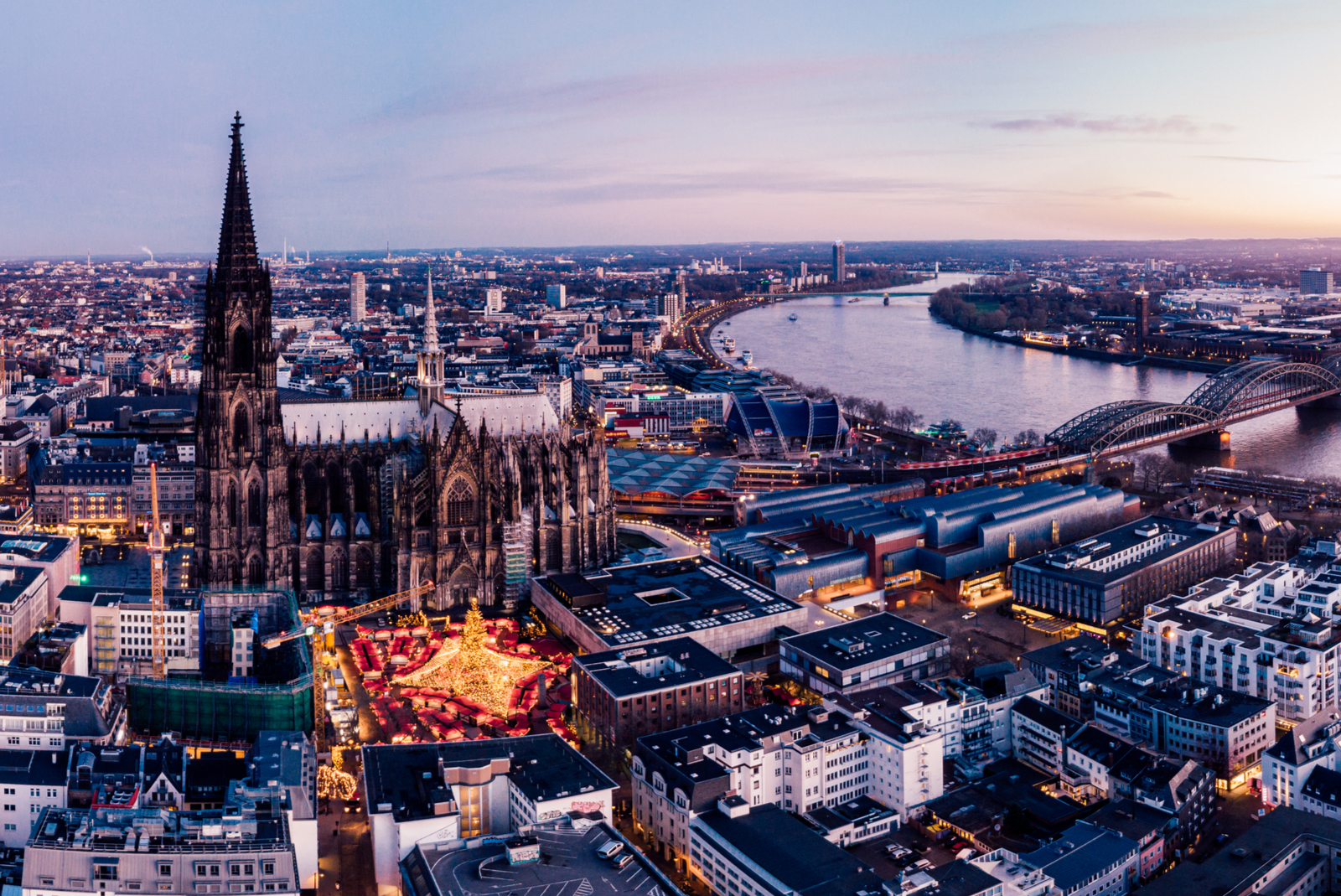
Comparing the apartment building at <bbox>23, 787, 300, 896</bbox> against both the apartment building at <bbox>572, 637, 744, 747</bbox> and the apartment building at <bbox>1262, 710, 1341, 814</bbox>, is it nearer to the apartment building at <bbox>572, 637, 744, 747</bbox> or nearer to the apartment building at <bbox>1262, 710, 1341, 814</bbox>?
the apartment building at <bbox>572, 637, 744, 747</bbox>

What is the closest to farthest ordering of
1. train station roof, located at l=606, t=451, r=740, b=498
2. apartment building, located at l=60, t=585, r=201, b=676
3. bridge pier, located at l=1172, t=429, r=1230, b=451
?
1. apartment building, located at l=60, t=585, r=201, b=676
2. train station roof, located at l=606, t=451, r=740, b=498
3. bridge pier, located at l=1172, t=429, r=1230, b=451

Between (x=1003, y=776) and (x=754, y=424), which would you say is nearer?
(x=1003, y=776)


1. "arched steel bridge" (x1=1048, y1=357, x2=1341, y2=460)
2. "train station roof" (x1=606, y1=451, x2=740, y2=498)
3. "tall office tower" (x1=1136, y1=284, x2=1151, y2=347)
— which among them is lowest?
"train station roof" (x1=606, y1=451, x2=740, y2=498)

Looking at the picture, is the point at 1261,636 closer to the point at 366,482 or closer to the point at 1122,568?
the point at 1122,568

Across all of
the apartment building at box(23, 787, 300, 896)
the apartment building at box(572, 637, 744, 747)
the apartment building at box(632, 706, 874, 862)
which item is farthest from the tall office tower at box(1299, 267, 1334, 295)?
the apartment building at box(23, 787, 300, 896)

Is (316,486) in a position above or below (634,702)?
above

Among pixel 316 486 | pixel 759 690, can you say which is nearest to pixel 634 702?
pixel 759 690

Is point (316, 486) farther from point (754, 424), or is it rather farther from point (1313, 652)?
point (754, 424)
